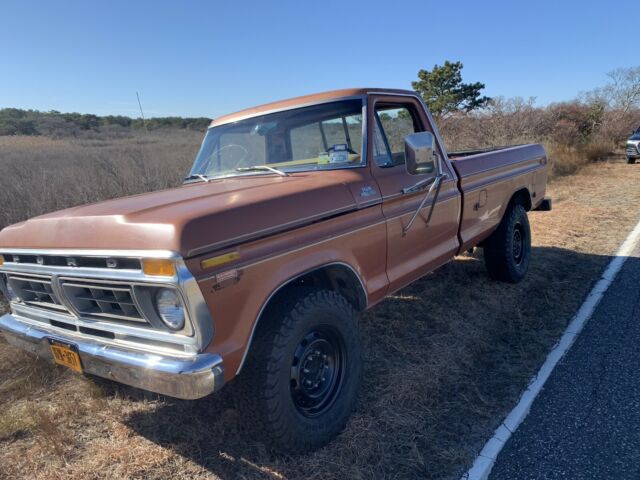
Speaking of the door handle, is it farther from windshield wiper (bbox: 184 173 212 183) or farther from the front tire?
windshield wiper (bbox: 184 173 212 183)

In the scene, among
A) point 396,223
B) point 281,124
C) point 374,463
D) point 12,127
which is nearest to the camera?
point 374,463

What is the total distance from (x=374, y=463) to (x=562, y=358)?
5.96ft

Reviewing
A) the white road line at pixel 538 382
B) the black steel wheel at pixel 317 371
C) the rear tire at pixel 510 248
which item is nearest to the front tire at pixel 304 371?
the black steel wheel at pixel 317 371

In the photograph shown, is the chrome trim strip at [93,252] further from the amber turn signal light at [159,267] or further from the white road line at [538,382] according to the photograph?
the white road line at [538,382]

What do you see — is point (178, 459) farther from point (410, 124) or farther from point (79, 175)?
point (79, 175)

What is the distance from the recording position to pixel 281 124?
334cm

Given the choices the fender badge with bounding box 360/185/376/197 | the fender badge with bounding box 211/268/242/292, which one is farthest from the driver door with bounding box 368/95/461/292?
the fender badge with bounding box 211/268/242/292

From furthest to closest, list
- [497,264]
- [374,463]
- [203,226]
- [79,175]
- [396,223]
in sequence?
[79,175] → [497,264] → [396,223] → [374,463] → [203,226]

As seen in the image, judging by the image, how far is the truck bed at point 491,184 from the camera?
3979 mm

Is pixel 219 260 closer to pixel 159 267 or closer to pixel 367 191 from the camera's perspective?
pixel 159 267

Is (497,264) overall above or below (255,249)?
below

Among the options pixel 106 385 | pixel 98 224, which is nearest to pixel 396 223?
pixel 98 224

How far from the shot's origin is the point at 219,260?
201cm

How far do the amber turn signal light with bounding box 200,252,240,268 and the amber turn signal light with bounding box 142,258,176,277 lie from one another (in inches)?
5.1
